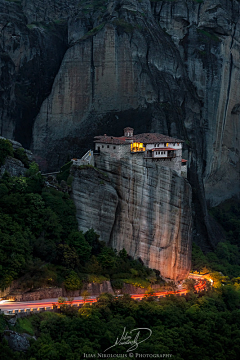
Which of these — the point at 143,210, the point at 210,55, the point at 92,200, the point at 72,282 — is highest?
the point at 210,55

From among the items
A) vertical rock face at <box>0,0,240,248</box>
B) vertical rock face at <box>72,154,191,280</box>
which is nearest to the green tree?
vertical rock face at <box>72,154,191,280</box>

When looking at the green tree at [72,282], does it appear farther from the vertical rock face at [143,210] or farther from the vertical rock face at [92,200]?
the vertical rock face at [143,210]

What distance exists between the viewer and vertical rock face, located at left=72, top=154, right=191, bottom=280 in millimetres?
49438

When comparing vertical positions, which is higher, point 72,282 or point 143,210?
point 143,210

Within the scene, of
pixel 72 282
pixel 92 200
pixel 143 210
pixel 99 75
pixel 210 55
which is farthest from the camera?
pixel 210 55

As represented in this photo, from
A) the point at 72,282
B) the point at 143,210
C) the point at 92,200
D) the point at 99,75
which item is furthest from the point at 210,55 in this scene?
the point at 72,282

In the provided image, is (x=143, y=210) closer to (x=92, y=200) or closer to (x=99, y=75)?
(x=92, y=200)

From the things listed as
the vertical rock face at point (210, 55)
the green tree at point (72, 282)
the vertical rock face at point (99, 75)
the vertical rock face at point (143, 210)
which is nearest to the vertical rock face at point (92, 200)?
the vertical rock face at point (143, 210)

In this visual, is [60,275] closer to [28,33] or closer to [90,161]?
[90,161]

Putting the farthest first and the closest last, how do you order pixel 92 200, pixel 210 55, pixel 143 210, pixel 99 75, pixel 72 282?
pixel 210 55 < pixel 99 75 < pixel 143 210 < pixel 92 200 < pixel 72 282

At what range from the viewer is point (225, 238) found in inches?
2803

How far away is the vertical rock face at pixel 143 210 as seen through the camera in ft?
162

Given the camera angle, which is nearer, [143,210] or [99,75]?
[143,210]

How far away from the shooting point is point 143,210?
166ft
